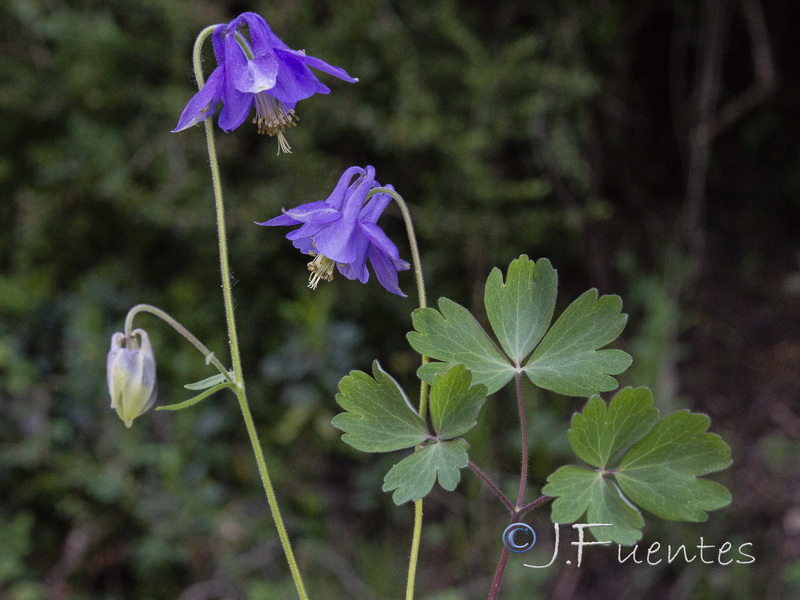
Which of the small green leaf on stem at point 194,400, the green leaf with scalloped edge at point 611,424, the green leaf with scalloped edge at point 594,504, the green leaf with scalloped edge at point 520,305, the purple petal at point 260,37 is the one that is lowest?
the green leaf with scalloped edge at point 594,504

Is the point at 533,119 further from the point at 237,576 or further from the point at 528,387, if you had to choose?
the point at 237,576

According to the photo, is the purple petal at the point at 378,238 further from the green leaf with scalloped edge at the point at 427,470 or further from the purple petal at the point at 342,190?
the green leaf with scalloped edge at the point at 427,470

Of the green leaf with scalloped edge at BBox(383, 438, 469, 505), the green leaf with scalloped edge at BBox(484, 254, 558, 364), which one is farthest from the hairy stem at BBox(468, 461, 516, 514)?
→ the green leaf with scalloped edge at BBox(484, 254, 558, 364)

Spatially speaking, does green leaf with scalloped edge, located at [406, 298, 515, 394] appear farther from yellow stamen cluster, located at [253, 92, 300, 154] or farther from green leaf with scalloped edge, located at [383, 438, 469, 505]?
yellow stamen cluster, located at [253, 92, 300, 154]

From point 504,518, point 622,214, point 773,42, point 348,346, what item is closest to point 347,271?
point 348,346

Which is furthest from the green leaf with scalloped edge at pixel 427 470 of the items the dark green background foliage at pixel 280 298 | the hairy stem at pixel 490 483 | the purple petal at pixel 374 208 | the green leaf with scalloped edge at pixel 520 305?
the dark green background foliage at pixel 280 298

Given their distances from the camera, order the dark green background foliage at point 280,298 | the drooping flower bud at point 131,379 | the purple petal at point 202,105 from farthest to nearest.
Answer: the dark green background foliage at point 280,298 → the drooping flower bud at point 131,379 → the purple petal at point 202,105

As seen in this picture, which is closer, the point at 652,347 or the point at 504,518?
the point at 504,518
